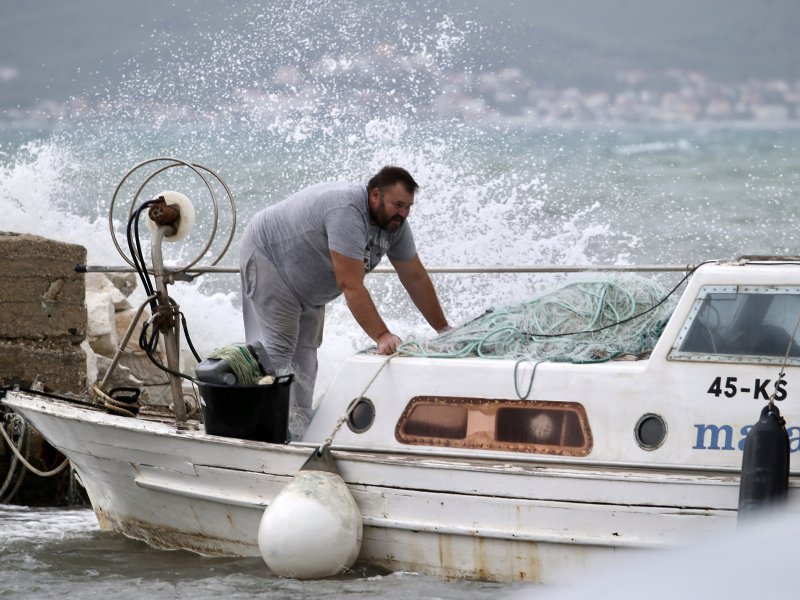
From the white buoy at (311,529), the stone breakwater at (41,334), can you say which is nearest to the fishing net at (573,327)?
the white buoy at (311,529)

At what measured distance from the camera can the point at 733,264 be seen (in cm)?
630

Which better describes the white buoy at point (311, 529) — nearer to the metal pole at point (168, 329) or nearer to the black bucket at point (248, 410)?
the black bucket at point (248, 410)

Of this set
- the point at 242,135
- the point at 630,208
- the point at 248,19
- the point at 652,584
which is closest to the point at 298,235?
the point at 652,584

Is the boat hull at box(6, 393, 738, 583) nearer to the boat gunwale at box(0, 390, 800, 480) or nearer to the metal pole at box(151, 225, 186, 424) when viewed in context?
the boat gunwale at box(0, 390, 800, 480)

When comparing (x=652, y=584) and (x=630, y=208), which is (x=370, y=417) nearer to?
(x=652, y=584)

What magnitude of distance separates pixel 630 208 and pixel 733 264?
20.7 meters

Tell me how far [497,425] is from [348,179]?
15.3 metres

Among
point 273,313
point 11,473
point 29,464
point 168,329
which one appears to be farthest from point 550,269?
point 11,473

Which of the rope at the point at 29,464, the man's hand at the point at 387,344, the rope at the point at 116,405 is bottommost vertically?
the rope at the point at 29,464

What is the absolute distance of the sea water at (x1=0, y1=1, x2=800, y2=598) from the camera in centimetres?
718

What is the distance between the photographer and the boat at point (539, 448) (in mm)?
5969

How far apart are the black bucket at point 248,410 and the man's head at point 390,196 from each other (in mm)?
993

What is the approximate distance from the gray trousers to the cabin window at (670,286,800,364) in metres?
2.14

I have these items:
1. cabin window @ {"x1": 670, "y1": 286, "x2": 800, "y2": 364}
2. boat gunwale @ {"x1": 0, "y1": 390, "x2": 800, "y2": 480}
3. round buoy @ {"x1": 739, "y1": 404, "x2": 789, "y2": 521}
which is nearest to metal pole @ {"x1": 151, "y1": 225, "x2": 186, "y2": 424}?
boat gunwale @ {"x1": 0, "y1": 390, "x2": 800, "y2": 480}
